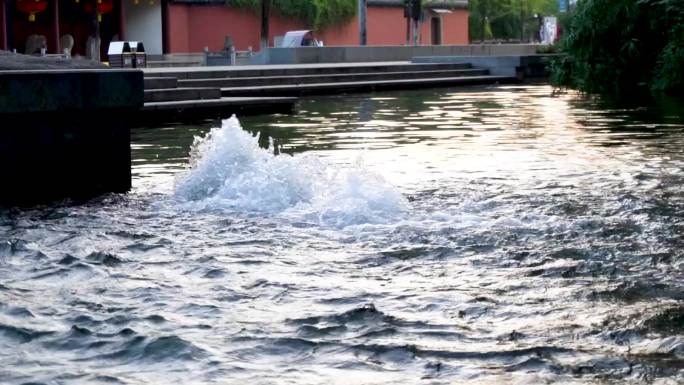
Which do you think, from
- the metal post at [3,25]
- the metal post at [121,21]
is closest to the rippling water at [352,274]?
the metal post at [3,25]

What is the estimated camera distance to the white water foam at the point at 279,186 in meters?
6.87

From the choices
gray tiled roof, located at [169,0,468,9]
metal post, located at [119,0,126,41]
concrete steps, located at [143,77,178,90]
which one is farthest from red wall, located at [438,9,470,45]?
concrete steps, located at [143,77,178,90]

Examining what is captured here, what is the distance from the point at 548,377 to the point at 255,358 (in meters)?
0.98

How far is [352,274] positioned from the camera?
5.21 metres

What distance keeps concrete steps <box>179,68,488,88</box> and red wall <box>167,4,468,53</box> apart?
13.3 metres

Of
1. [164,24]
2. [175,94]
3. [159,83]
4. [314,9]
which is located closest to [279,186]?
[175,94]

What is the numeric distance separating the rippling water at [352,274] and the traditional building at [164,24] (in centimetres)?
2597

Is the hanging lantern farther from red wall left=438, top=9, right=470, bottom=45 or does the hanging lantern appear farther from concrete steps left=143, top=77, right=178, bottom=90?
red wall left=438, top=9, right=470, bottom=45

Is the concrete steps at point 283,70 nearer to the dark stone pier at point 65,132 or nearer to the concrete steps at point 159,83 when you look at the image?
the concrete steps at point 159,83

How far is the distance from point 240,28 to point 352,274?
37.8m

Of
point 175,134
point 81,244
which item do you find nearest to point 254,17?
point 175,134

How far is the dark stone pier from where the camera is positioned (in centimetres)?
748

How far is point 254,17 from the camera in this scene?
42719 millimetres

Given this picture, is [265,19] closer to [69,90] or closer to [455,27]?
[455,27]
